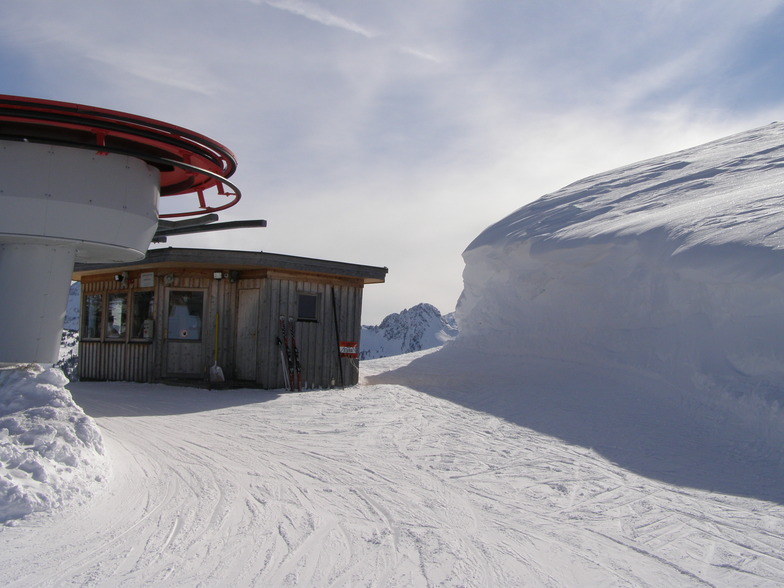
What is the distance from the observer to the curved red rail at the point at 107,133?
20.4 feet

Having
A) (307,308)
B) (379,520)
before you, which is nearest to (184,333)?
(307,308)

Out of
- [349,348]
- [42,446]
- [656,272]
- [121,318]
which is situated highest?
[656,272]

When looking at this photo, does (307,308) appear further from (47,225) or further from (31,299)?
(47,225)

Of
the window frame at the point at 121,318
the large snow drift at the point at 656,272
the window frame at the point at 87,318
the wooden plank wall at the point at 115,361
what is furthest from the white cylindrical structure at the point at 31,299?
the large snow drift at the point at 656,272

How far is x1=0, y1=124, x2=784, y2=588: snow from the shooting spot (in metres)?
4.36

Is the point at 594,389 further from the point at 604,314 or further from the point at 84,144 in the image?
the point at 84,144

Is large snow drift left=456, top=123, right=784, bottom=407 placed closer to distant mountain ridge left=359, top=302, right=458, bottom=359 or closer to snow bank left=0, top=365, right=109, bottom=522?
snow bank left=0, top=365, right=109, bottom=522

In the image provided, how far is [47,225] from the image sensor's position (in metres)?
6.54

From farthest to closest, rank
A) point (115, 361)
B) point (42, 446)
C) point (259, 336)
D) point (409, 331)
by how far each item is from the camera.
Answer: point (409, 331)
point (115, 361)
point (259, 336)
point (42, 446)

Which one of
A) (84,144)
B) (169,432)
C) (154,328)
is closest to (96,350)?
(154,328)

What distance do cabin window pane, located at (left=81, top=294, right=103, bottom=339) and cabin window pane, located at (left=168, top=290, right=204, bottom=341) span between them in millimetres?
2508

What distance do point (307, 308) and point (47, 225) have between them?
6.97 metres

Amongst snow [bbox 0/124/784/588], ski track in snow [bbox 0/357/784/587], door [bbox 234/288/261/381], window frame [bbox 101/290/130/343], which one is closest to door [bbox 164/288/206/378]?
snow [bbox 0/124/784/588]

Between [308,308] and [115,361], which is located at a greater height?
[308,308]
